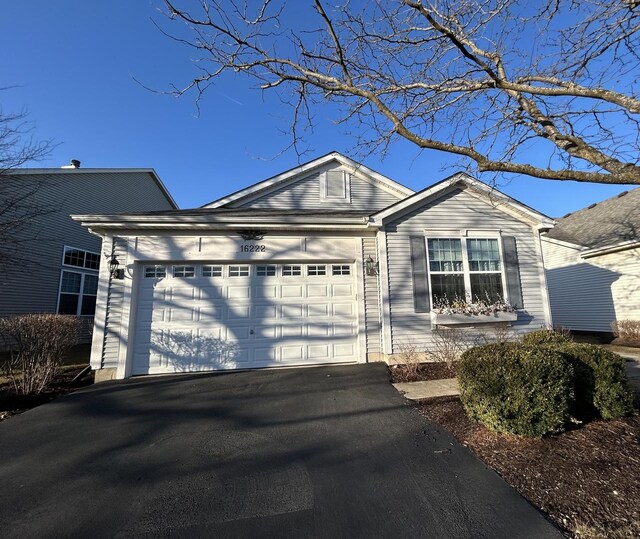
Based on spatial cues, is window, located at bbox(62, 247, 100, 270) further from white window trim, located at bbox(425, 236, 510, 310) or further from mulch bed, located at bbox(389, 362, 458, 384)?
white window trim, located at bbox(425, 236, 510, 310)

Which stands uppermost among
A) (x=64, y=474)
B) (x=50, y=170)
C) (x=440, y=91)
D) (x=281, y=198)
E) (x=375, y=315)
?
(x=50, y=170)

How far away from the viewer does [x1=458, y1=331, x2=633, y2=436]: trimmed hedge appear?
3.57 metres

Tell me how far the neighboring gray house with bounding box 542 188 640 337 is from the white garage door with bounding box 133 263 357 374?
10991 millimetres

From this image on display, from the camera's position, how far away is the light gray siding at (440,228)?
7.49 m

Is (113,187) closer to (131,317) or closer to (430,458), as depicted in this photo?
(131,317)

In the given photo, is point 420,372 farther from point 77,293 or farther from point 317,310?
point 77,293

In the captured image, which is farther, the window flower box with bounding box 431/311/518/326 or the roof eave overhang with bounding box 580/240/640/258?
the roof eave overhang with bounding box 580/240/640/258

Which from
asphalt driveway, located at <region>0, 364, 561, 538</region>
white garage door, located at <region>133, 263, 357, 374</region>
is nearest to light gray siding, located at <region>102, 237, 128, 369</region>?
white garage door, located at <region>133, 263, 357, 374</region>

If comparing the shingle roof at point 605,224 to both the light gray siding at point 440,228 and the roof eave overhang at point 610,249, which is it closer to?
the roof eave overhang at point 610,249

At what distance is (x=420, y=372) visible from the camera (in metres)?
6.71

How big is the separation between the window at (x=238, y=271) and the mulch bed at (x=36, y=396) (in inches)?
152

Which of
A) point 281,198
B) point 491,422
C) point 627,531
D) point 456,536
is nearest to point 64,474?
point 456,536

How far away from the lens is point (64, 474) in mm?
3330

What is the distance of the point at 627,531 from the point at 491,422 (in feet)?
4.89
